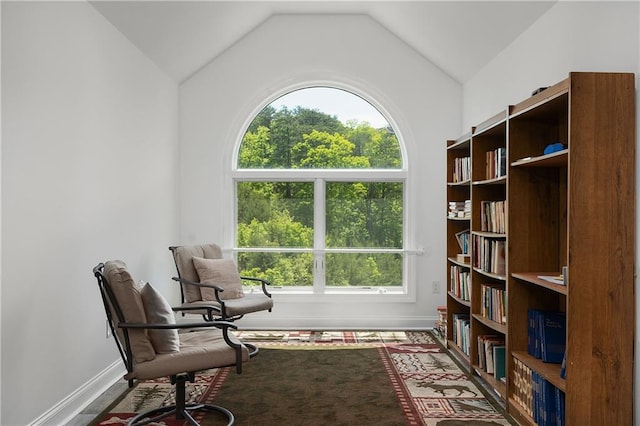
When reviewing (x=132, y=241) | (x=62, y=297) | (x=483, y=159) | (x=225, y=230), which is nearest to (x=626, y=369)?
(x=483, y=159)

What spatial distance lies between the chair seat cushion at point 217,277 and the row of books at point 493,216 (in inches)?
91.2

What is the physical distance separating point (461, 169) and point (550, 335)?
1.96 meters

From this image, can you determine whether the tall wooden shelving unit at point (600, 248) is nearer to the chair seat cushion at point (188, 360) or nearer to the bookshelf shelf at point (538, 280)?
the bookshelf shelf at point (538, 280)

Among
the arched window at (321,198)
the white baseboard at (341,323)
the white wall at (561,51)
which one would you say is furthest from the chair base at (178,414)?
the white wall at (561,51)

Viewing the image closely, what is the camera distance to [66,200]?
3.45 m

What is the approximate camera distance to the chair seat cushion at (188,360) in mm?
2900

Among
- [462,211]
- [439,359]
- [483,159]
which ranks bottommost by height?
[439,359]

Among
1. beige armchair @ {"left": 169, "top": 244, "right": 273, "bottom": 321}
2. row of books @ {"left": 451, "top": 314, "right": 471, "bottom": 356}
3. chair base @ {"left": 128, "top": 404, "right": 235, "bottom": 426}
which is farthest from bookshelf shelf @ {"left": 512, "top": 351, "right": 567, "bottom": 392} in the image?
beige armchair @ {"left": 169, "top": 244, "right": 273, "bottom": 321}

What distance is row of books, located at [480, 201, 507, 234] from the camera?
3.74 metres

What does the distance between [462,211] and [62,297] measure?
10.5 feet

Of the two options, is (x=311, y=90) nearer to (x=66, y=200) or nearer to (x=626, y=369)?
(x=66, y=200)

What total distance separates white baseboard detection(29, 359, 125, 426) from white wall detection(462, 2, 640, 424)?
A: 316 centimetres

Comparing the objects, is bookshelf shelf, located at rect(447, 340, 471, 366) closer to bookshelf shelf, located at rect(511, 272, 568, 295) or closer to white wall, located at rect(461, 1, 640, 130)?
bookshelf shelf, located at rect(511, 272, 568, 295)

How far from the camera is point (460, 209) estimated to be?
491 centimetres
